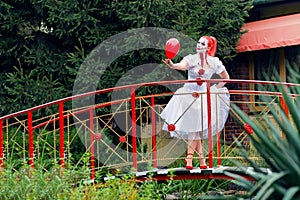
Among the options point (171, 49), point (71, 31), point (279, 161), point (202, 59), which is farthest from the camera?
point (71, 31)

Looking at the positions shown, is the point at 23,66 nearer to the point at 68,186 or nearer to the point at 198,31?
the point at 198,31

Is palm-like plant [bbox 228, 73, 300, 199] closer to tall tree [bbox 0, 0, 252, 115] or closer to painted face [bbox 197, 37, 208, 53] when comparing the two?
painted face [bbox 197, 37, 208, 53]

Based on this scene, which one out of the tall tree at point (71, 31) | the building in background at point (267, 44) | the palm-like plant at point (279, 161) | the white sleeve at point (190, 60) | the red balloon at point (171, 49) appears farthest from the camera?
the building in background at point (267, 44)

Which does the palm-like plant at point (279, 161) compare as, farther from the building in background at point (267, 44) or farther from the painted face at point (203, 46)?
the building in background at point (267, 44)

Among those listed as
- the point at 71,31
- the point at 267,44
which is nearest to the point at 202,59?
the point at 71,31

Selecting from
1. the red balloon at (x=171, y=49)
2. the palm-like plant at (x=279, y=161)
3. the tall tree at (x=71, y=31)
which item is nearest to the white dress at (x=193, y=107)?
the red balloon at (x=171, y=49)

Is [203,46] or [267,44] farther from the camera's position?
[267,44]

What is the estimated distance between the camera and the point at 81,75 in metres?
13.2

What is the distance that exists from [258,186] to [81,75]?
869 cm

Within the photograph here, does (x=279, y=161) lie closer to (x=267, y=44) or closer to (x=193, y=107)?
(x=193, y=107)

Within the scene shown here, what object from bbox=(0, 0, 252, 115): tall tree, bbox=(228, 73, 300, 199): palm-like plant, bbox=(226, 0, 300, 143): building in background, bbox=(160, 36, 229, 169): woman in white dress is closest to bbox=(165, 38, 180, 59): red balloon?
bbox=(160, 36, 229, 169): woman in white dress

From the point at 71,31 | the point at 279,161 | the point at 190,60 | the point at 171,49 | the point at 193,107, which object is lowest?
the point at 193,107

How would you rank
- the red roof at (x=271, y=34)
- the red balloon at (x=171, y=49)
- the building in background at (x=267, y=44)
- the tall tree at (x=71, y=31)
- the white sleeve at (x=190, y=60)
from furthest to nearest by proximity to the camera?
1. the building in background at (x=267, y=44)
2. the red roof at (x=271, y=34)
3. the tall tree at (x=71, y=31)
4. the white sleeve at (x=190, y=60)
5. the red balloon at (x=171, y=49)

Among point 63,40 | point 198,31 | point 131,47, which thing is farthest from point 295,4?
point 63,40
